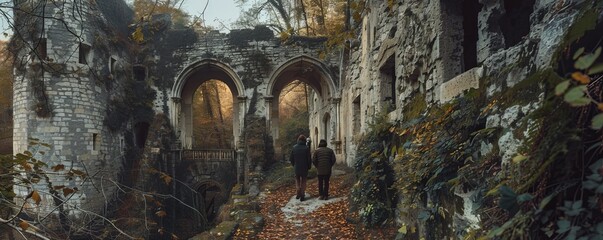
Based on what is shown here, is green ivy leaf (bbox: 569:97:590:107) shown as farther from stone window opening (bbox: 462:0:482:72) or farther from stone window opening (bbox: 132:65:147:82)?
stone window opening (bbox: 132:65:147:82)

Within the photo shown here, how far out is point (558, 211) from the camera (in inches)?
59.2

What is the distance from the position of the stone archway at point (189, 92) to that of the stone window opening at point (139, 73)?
1640mm

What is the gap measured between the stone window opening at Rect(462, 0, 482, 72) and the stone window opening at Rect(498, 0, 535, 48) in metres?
0.41

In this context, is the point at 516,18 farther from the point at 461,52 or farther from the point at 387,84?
the point at 387,84

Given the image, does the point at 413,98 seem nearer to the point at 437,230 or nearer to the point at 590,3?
the point at 437,230

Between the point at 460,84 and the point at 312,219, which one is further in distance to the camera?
the point at 312,219

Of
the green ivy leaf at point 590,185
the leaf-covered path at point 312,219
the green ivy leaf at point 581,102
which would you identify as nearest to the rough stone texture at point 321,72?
the green ivy leaf at point 590,185

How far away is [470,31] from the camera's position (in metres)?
4.46

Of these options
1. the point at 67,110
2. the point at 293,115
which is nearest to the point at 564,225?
the point at 67,110

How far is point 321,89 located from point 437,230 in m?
16.3

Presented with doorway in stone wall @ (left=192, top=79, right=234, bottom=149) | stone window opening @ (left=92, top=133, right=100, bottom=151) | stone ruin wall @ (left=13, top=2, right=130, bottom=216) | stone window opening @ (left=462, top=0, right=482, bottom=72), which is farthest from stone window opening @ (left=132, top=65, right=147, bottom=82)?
stone window opening @ (left=462, top=0, right=482, bottom=72)

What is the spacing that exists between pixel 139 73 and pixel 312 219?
13329 mm

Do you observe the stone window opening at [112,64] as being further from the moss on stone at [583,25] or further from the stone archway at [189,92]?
the moss on stone at [583,25]

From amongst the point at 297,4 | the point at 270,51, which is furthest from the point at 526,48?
the point at 297,4
